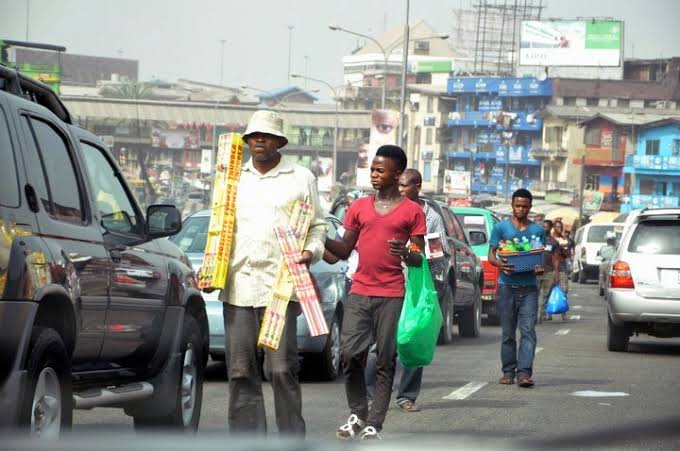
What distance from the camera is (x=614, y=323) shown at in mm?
16547

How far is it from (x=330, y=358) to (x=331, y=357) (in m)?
0.06

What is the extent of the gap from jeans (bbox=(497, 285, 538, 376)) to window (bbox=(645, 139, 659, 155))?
9417cm

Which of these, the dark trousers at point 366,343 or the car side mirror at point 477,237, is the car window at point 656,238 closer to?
the car side mirror at point 477,237

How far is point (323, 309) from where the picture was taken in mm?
12234

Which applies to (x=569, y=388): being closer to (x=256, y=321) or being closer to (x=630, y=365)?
(x=630, y=365)

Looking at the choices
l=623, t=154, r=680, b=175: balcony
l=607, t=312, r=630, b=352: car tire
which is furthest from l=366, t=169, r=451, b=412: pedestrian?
l=623, t=154, r=680, b=175: balcony

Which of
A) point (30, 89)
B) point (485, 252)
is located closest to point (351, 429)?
point (30, 89)

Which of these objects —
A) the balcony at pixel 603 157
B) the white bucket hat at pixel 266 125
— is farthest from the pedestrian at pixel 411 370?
the balcony at pixel 603 157

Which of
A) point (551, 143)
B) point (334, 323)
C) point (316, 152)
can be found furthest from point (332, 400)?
point (316, 152)

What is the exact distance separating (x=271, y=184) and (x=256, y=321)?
27.8 inches

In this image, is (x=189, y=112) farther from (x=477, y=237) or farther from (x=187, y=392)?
(x=187, y=392)

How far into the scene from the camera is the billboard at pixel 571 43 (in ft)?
404

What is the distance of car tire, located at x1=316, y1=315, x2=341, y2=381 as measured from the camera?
1235cm

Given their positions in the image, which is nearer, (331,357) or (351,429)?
(351,429)
